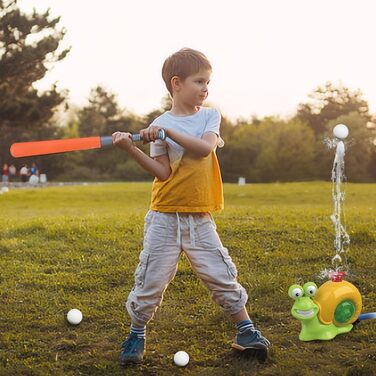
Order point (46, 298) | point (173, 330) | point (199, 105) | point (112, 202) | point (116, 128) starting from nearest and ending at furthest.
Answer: point (199, 105) < point (173, 330) < point (46, 298) < point (112, 202) < point (116, 128)

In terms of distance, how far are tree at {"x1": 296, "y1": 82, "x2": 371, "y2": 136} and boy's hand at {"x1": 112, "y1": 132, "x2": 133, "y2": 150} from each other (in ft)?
133

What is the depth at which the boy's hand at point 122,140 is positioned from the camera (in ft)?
10.8

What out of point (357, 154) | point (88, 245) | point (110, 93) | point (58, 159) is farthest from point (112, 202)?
point (110, 93)

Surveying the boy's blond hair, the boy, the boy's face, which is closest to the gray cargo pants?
the boy

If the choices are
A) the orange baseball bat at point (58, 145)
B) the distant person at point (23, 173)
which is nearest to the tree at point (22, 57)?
the distant person at point (23, 173)

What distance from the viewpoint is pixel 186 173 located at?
3490 mm

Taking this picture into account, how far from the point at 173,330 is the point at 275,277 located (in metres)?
1.34

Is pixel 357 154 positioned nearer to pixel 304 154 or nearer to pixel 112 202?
pixel 304 154

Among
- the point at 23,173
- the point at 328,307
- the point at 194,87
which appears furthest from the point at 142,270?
the point at 23,173

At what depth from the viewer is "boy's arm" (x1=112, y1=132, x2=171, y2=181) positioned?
3.30m

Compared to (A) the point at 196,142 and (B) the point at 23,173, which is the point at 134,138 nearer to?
(A) the point at 196,142

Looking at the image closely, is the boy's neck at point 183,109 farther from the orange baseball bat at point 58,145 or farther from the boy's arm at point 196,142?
the orange baseball bat at point 58,145

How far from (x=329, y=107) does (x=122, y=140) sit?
42929mm

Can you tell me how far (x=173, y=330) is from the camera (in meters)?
4.18
